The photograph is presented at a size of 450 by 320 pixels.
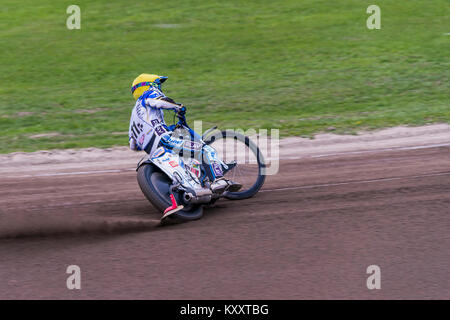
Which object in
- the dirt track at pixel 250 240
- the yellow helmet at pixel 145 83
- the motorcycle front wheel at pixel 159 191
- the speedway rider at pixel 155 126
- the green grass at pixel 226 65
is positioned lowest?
the dirt track at pixel 250 240

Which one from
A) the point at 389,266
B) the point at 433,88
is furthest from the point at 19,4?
the point at 389,266

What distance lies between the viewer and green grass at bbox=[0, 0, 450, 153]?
14.1 meters

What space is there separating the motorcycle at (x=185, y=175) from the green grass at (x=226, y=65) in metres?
4.35

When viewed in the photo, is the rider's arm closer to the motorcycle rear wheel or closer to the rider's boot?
the motorcycle rear wheel

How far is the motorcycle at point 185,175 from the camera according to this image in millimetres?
7660

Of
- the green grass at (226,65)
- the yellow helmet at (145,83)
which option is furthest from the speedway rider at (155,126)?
the green grass at (226,65)

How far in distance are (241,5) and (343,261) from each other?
19.8m

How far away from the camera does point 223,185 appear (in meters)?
8.02

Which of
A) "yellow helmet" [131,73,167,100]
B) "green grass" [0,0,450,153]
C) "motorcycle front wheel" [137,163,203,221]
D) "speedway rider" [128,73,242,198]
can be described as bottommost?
"motorcycle front wheel" [137,163,203,221]

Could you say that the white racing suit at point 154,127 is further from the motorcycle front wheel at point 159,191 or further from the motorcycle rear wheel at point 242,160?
the motorcycle rear wheel at point 242,160

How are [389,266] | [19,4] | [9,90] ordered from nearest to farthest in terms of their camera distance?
[389,266], [9,90], [19,4]

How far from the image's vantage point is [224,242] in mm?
7105

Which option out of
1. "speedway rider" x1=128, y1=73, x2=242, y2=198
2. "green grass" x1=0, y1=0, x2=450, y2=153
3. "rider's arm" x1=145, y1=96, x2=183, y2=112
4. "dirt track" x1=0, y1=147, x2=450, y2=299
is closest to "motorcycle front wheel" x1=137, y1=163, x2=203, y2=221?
"dirt track" x1=0, y1=147, x2=450, y2=299
